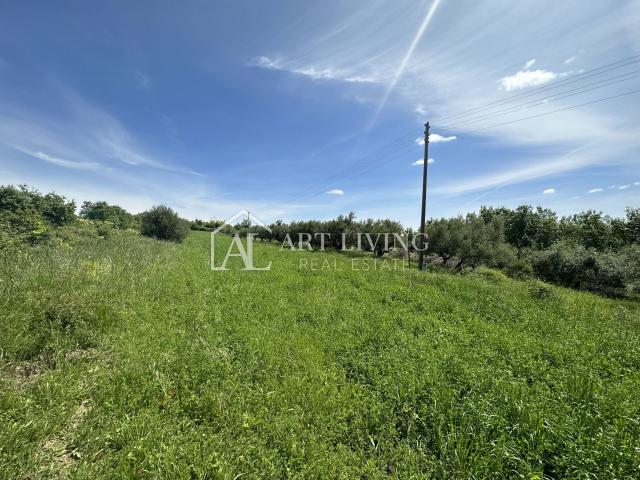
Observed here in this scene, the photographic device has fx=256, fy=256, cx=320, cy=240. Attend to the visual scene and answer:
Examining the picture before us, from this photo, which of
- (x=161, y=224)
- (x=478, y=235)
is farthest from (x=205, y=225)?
(x=478, y=235)

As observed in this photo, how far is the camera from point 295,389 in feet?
11.8

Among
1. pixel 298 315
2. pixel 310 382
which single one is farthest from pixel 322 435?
pixel 298 315

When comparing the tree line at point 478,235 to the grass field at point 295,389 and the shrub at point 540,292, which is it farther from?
the shrub at point 540,292

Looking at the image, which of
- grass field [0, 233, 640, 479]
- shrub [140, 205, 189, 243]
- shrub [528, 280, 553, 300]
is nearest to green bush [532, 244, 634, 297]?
shrub [528, 280, 553, 300]

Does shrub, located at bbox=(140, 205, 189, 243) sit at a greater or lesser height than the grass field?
greater

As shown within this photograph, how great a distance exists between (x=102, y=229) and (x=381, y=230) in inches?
1015

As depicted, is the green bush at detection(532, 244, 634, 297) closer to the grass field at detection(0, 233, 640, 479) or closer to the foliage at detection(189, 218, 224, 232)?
the grass field at detection(0, 233, 640, 479)

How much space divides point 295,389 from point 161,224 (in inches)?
1064

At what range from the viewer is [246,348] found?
4.59 metres

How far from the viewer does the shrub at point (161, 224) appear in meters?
25.5

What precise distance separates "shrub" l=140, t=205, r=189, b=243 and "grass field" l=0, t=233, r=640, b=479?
821 inches

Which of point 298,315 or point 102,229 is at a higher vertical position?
point 102,229

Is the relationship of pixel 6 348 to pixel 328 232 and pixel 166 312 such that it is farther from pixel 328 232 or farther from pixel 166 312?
pixel 328 232

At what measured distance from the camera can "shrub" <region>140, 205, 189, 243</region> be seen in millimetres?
25531
